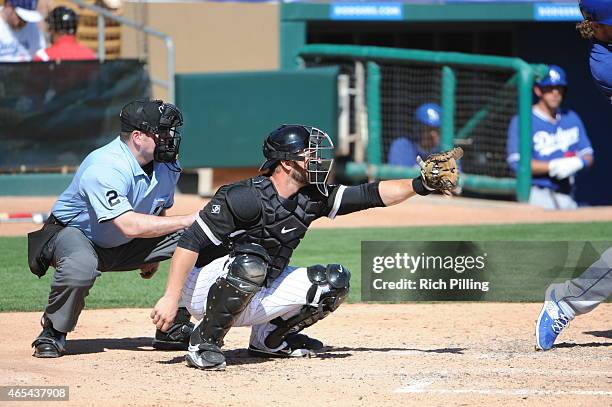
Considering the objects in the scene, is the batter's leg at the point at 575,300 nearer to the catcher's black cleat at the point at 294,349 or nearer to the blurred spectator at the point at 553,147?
the catcher's black cleat at the point at 294,349

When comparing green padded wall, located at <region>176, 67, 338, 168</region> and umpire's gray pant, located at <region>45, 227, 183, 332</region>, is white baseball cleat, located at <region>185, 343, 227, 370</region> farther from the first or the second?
green padded wall, located at <region>176, 67, 338, 168</region>

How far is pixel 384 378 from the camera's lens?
496 cm

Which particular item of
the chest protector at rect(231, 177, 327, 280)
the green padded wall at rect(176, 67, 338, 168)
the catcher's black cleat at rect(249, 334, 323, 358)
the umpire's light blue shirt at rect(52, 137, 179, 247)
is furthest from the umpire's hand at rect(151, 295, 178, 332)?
the green padded wall at rect(176, 67, 338, 168)

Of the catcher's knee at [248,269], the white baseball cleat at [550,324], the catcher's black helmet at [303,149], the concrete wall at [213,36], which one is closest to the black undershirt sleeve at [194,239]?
the catcher's knee at [248,269]

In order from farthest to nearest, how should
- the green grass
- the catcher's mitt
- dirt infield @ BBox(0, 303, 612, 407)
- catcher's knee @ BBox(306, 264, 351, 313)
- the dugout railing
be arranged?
the dugout railing < the green grass < catcher's knee @ BBox(306, 264, 351, 313) < the catcher's mitt < dirt infield @ BBox(0, 303, 612, 407)

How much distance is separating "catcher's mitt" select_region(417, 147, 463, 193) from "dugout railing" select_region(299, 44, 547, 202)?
7.19 metres

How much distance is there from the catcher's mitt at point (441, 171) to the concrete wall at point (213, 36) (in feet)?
28.8

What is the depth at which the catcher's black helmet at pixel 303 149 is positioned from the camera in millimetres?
5070

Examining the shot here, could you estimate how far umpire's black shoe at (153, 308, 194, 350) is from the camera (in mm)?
5750

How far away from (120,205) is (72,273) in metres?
0.40

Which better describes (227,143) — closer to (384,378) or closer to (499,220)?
(499,220)

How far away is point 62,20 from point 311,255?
14.6 feet

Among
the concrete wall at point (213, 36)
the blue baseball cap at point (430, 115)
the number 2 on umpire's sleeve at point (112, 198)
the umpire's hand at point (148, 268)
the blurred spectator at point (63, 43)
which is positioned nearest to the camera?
the number 2 on umpire's sleeve at point (112, 198)

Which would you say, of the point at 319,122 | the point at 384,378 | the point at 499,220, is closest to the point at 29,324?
the point at 384,378
